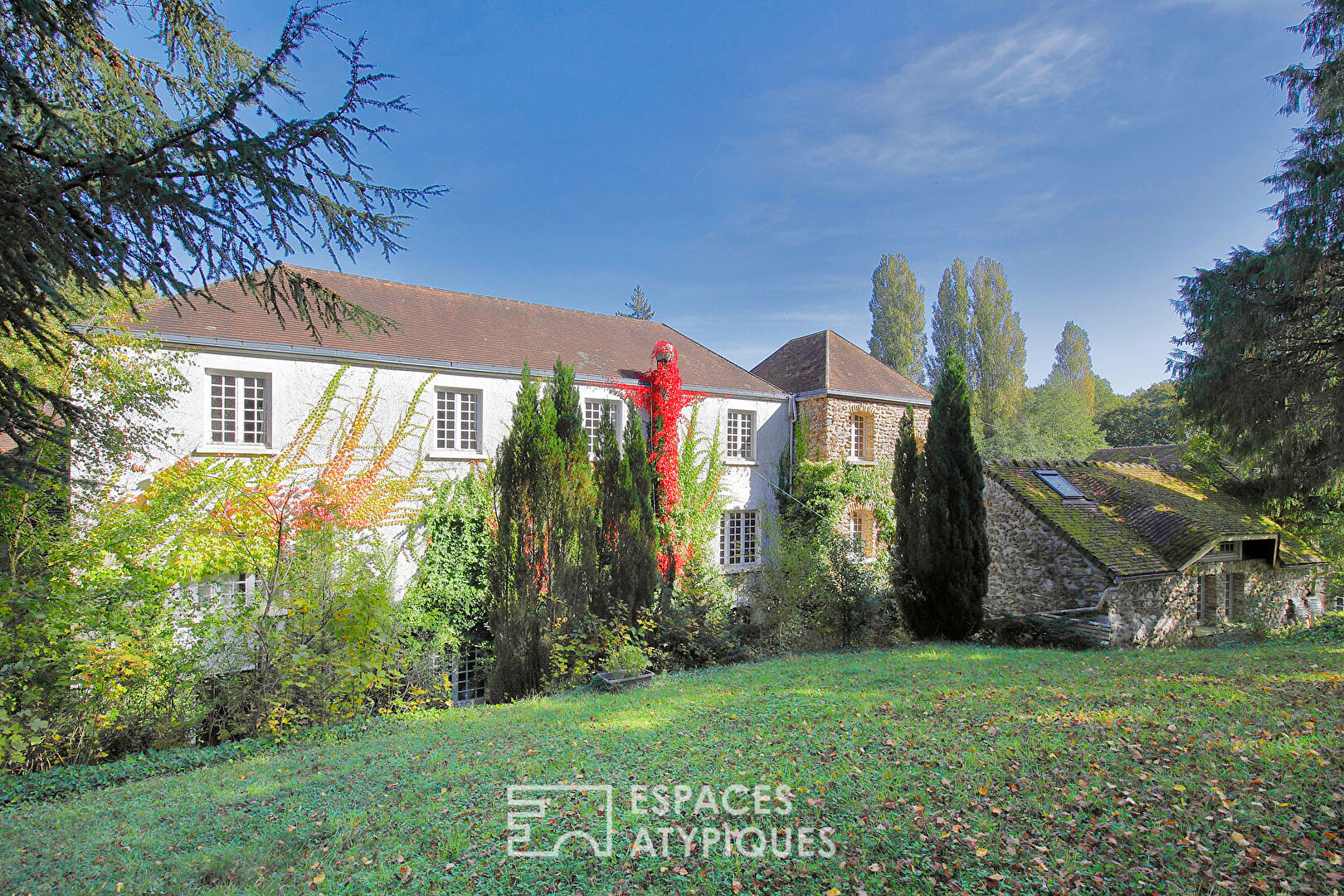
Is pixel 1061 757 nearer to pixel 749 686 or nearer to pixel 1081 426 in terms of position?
pixel 749 686

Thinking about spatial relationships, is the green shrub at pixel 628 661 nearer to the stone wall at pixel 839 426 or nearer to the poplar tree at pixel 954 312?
the stone wall at pixel 839 426

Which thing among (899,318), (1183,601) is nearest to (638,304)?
(899,318)

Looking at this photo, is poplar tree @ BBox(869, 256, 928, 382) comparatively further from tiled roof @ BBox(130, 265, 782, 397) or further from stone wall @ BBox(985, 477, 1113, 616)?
stone wall @ BBox(985, 477, 1113, 616)

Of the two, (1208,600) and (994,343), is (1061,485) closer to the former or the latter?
(1208,600)

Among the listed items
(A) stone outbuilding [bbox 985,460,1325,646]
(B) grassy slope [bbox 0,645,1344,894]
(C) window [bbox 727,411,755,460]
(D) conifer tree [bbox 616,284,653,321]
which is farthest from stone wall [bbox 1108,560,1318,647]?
(D) conifer tree [bbox 616,284,653,321]

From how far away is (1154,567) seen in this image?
1458 centimetres

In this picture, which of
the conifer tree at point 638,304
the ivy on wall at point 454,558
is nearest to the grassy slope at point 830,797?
the ivy on wall at point 454,558

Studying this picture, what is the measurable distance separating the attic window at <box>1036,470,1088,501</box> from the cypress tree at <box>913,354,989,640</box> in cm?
465

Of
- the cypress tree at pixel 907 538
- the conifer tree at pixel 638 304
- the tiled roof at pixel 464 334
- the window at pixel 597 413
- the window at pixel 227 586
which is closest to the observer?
the window at pixel 227 586

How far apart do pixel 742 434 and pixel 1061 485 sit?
891cm

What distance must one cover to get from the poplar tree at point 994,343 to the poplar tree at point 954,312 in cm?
48

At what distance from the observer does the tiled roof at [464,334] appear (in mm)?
12047

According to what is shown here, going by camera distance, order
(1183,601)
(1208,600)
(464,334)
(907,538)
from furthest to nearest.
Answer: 1. (1208,600)
2. (1183,601)
3. (464,334)
4. (907,538)

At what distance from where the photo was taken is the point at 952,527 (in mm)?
13820
